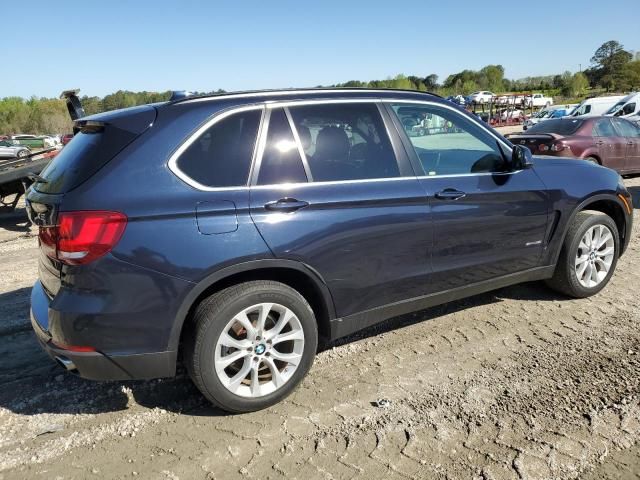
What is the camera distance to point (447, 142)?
396cm

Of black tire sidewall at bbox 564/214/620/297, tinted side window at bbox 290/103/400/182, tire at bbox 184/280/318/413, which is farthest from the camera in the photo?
black tire sidewall at bbox 564/214/620/297

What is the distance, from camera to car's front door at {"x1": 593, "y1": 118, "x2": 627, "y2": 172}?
426 inches

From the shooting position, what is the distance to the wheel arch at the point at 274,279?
275 cm

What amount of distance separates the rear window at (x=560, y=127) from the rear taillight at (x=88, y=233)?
1046cm

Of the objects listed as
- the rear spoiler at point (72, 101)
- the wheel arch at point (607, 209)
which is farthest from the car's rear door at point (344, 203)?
the rear spoiler at point (72, 101)

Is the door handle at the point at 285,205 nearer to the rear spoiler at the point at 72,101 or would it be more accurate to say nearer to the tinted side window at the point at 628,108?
the rear spoiler at the point at 72,101

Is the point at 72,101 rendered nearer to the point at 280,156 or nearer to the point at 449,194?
the point at 280,156

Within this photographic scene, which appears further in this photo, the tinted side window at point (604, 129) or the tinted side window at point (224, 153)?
the tinted side window at point (604, 129)

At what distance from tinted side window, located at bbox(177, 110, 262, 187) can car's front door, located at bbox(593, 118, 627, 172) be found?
10.00 meters

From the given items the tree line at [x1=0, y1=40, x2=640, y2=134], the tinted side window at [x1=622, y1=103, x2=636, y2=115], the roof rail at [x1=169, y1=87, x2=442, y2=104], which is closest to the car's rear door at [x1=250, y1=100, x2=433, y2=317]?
the roof rail at [x1=169, y1=87, x2=442, y2=104]

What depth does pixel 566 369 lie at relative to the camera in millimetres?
3383

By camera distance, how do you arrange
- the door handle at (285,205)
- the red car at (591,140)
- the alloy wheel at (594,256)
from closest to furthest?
1. the door handle at (285,205)
2. the alloy wheel at (594,256)
3. the red car at (591,140)

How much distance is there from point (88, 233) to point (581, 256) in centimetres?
393

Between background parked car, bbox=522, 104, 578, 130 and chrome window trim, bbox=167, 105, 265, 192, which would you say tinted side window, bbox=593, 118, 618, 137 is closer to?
chrome window trim, bbox=167, 105, 265, 192
